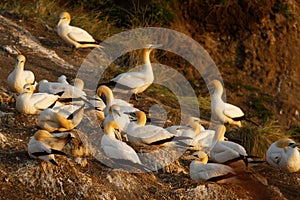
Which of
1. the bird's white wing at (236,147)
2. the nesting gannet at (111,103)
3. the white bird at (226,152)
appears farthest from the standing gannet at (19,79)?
the bird's white wing at (236,147)

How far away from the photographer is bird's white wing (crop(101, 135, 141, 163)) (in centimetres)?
1151

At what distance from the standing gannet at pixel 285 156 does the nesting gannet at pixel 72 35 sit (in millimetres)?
4837

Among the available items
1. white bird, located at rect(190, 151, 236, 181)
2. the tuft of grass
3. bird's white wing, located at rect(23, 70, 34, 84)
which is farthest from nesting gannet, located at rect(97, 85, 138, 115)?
the tuft of grass

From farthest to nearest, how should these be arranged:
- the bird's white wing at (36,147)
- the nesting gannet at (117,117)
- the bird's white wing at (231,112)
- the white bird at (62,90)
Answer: the bird's white wing at (231,112) → the white bird at (62,90) → the nesting gannet at (117,117) → the bird's white wing at (36,147)

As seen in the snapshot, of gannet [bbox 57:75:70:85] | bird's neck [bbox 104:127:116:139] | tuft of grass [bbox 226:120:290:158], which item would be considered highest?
bird's neck [bbox 104:127:116:139]

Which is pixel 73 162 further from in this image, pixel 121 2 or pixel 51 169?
pixel 121 2

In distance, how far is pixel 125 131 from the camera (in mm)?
12961

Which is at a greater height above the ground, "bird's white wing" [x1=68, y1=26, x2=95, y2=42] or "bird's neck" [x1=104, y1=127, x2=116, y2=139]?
"bird's neck" [x1=104, y1=127, x2=116, y2=139]

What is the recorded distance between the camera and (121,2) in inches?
856

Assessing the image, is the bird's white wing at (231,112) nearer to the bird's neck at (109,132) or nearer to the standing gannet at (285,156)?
the standing gannet at (285,156)

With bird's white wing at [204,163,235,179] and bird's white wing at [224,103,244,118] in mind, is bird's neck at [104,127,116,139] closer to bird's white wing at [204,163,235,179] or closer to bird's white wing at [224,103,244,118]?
bird's white wing at [204,163,235,179]

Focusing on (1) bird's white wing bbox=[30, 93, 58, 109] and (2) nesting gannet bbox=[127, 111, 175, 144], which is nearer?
(2) nesting gannet bbox=[127, 111, 175, 144]

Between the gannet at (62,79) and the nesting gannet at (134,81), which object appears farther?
the nesting gannet at (134,81)

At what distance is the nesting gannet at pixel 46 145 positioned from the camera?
10.8 m
